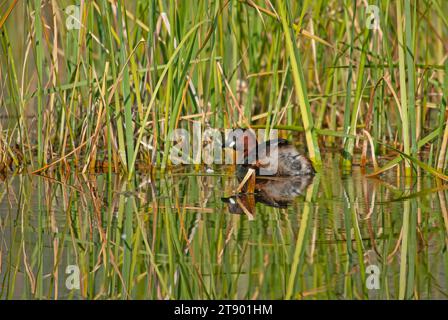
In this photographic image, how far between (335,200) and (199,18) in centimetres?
142

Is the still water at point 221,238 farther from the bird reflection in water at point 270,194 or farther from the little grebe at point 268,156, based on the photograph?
the little grebe at point 268,156

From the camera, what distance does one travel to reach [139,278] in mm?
3359

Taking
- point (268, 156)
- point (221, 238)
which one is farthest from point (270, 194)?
point (221, 238)

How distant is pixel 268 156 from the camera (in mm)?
5555

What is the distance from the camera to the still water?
128 inches

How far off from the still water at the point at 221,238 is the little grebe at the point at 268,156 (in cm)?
12

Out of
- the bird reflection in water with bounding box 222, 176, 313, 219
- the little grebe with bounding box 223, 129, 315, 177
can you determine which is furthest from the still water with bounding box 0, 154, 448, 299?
the little grebe with bounding box 223, 129, 315, 177

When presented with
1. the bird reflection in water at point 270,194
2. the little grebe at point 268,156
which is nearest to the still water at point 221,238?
the bird reflection in water at point 270,194

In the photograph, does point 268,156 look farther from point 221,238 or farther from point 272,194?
point 221,238

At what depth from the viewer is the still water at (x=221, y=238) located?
325 centimetres

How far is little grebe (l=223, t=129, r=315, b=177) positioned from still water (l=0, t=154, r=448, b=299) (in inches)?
4.6
